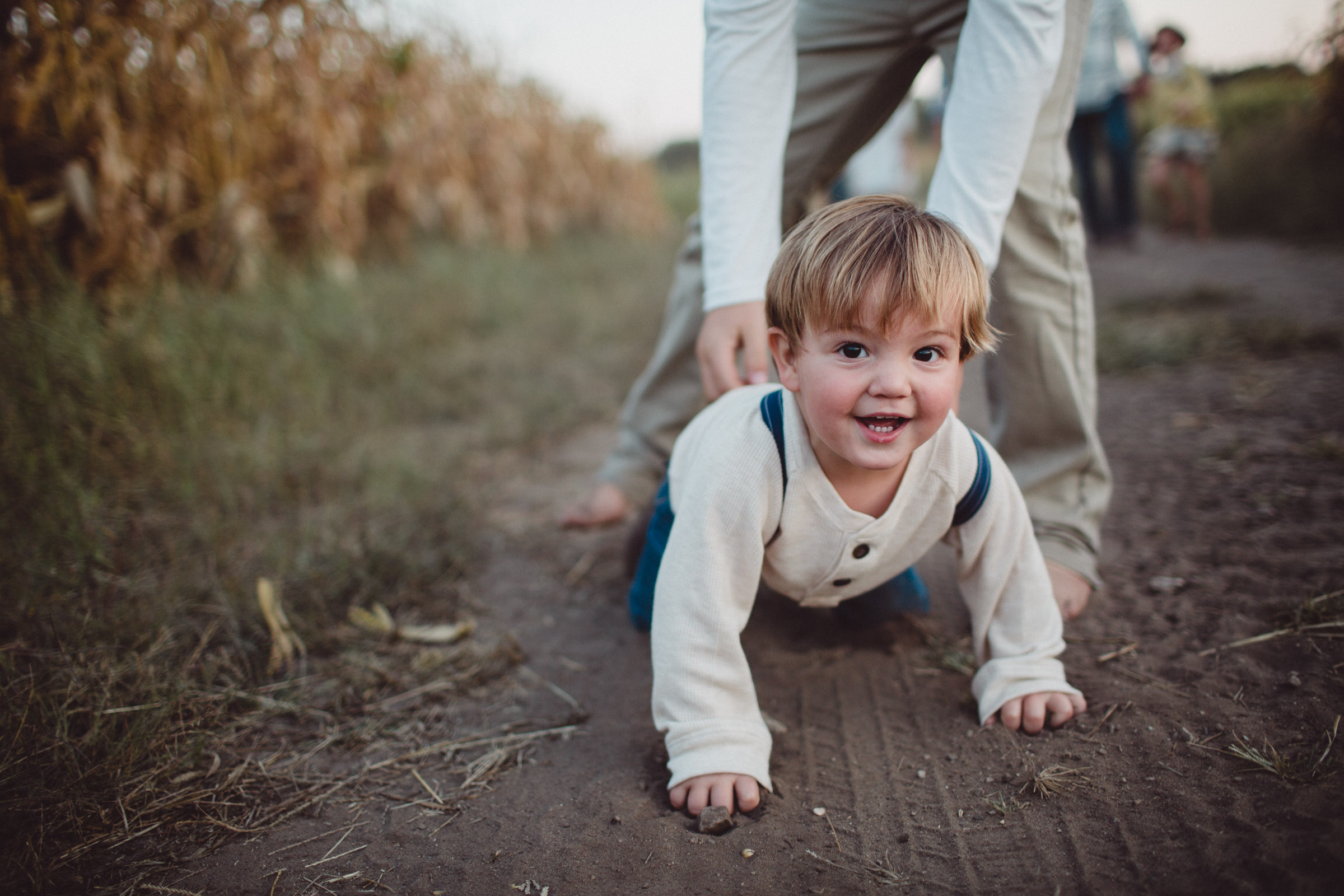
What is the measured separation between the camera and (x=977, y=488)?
1.27m

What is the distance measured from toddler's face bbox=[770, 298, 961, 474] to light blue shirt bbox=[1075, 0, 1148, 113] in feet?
17.6

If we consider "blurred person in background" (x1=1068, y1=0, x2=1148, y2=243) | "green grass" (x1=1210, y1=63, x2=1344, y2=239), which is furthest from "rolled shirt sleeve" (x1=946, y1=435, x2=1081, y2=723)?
"blurred person in background" (x1=1068, y1=0, x2=1148, y2=243)

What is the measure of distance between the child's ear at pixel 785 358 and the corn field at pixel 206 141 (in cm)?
249

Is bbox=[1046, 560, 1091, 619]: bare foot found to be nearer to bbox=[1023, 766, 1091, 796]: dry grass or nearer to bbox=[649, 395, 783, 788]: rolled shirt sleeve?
bbox=[1023, 766, 1091, 796]: dry grass

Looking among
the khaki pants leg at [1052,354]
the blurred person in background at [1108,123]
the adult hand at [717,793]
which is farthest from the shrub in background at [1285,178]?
the adult hand at [717,793]

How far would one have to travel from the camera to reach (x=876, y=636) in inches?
64.2

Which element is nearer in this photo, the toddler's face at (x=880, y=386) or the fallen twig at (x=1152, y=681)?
the toddler's face at (x=880, y=386)

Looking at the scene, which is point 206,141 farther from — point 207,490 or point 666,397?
point 666,397

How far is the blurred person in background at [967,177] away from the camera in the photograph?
138 centimetres

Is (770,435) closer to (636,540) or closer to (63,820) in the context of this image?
(636,540)

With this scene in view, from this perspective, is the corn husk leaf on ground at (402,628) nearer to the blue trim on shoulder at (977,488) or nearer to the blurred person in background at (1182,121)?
the blue trim on shoulder at (977,488)

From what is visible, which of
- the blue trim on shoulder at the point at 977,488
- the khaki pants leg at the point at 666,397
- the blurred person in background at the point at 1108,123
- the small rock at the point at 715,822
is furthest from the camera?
the blurred person in background at the point at 1108,123

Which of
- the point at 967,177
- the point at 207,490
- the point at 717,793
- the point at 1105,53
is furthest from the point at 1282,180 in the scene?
the point at 207,490

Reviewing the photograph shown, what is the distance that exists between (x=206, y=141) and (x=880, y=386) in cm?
348
